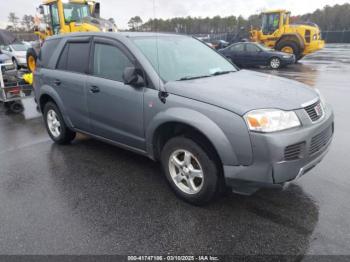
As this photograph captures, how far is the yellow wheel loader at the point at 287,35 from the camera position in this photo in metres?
18.3

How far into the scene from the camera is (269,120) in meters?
2.75

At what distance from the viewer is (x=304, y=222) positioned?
2.97m

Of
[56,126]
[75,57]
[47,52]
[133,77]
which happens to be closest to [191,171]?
[133,77]

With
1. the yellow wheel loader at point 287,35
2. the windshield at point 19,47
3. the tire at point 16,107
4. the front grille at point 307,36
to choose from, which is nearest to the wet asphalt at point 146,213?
the tire at point 16,107

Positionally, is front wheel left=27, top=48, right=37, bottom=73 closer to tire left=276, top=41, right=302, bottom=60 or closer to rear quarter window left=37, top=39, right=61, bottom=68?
rear quarter window left=37, top=39, right=61, bottom=68

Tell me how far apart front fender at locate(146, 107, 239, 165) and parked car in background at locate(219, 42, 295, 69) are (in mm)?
14030

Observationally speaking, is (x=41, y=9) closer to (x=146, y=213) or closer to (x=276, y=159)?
(x=146, y=213)

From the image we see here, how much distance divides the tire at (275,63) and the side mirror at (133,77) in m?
13.9

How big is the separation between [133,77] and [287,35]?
1765 cm

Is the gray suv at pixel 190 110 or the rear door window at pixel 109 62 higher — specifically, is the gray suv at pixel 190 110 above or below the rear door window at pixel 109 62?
below

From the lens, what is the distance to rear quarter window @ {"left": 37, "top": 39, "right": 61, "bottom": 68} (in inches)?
199

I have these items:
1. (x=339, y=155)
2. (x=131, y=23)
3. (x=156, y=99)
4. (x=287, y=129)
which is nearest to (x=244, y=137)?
(x=287, y=129)

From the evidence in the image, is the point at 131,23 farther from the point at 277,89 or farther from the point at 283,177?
the point at 283,177

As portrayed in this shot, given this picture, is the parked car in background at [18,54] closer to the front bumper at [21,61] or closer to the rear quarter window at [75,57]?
the front bumper at [21,61]
